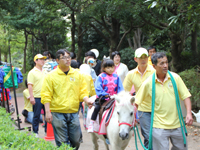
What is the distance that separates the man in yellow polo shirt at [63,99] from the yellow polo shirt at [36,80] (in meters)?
2.60

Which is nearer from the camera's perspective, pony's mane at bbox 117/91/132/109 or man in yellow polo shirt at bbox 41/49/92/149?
pony's mane at bbox 117/91/132/109

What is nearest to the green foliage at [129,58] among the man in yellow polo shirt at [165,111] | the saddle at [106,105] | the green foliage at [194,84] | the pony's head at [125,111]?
the green foliage at [194,84]

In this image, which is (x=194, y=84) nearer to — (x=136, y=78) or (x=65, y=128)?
(x=136, y=78)

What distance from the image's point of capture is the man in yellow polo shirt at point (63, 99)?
15.9ft

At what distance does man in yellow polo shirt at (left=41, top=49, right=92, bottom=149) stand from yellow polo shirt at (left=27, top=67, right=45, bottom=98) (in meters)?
2.60

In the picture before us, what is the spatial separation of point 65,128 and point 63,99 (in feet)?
1.78

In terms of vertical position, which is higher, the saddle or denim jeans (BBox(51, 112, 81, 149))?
the saddle

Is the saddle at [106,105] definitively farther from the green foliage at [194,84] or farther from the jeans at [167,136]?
the green foliage at [194,84]

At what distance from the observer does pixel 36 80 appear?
7.61 metres

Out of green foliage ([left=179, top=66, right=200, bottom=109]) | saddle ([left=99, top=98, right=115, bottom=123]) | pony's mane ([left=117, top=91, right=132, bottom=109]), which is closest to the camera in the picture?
pony's mane ([left=117, top=91, right=132, bottom=109])

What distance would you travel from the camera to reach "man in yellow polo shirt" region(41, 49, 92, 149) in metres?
4.86

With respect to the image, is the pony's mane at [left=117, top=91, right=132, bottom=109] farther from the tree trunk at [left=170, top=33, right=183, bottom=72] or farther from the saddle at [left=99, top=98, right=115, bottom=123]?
the tree trunk at [left=170, top=33, right=183, bottom=72]

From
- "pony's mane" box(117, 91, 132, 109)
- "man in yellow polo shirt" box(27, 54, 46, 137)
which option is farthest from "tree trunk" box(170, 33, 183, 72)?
"pony's mane" box(117, 91, 132, 109)

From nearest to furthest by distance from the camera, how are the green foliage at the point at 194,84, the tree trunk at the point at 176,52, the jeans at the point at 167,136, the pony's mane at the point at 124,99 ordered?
the jeans at the point at 167,136, the pony's mane at the point at 124,99, the green foliage at the point at 194,84, the tree trunk at the point at 176,52
